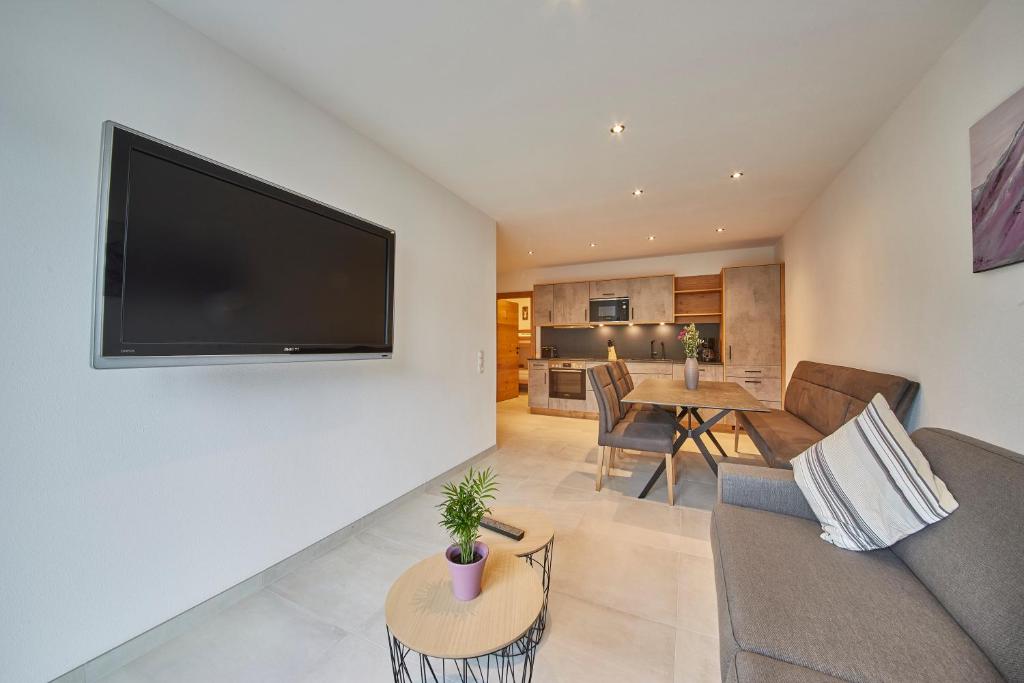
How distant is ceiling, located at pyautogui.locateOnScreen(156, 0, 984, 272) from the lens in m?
1.48

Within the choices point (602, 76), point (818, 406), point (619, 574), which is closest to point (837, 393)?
point (818, 406)

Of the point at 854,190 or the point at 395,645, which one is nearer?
the point at 395,645

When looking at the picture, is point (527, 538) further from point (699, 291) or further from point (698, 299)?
point (698, 299)

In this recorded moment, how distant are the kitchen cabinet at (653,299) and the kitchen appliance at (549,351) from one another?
1504 mm

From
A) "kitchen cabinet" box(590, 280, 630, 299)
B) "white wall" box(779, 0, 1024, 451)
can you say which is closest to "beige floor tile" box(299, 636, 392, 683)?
"white wall" box(779, 0, 1024, 451)

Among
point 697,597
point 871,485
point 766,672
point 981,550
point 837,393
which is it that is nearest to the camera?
point 766,672

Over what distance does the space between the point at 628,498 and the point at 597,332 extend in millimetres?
A: 3910

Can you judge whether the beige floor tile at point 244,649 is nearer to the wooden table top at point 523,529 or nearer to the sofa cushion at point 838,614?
the wooden table top at point 523,529

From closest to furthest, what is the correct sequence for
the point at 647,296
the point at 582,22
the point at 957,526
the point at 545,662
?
the point at 957,526 < the point at 545,662 < the point at 582,22 < the point at 647,296

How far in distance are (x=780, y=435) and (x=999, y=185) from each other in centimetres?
170

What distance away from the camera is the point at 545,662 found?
1.32m

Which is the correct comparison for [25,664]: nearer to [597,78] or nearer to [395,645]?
[395,645]

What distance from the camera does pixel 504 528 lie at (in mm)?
1512

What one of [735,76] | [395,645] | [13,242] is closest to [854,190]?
[735,76]
